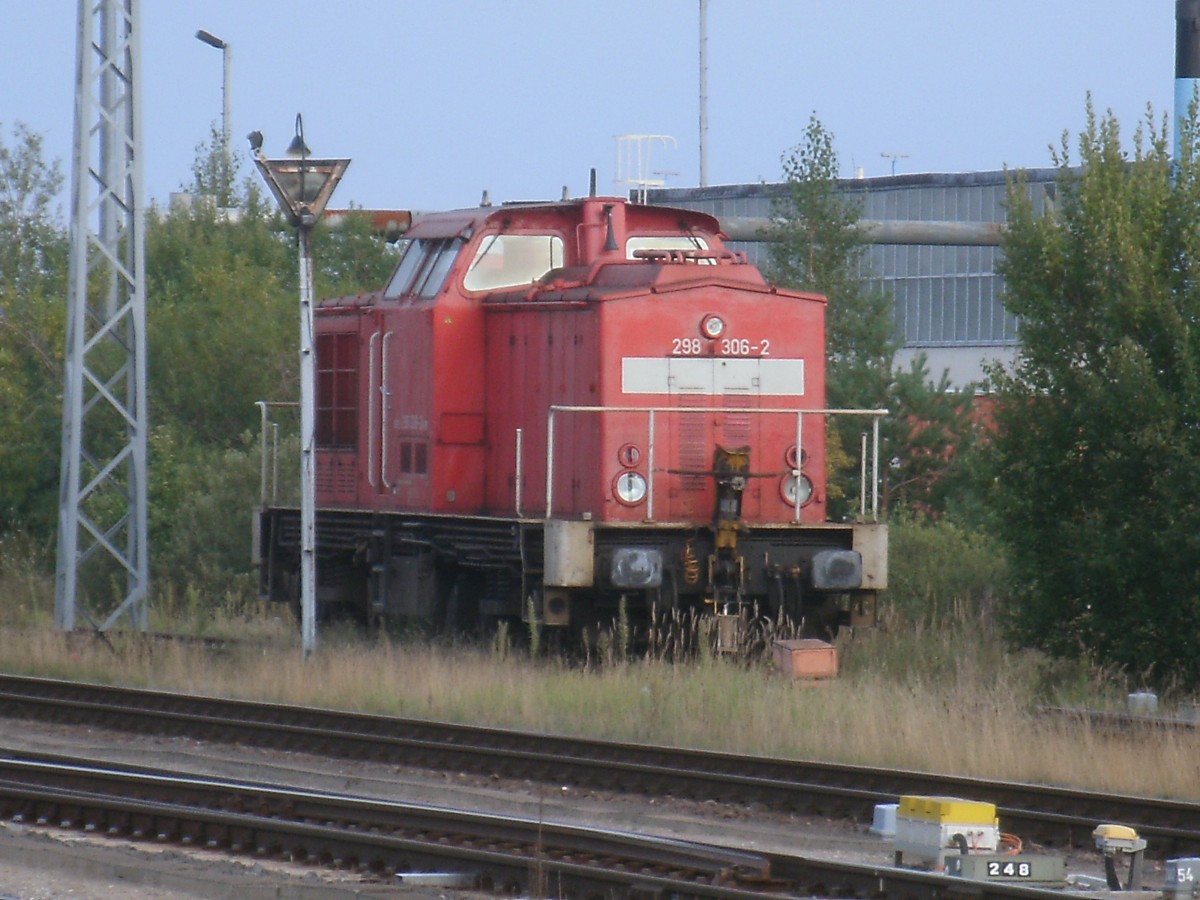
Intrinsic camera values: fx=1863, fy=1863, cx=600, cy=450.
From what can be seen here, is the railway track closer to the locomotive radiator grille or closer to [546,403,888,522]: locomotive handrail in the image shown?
[546,403,888,522]: locomotive handrail

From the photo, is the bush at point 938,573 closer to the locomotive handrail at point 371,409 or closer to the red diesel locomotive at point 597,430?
the red diesel locomotive at point 597,430

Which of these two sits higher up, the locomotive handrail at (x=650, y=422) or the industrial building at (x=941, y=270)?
the industrial building at (x=941, y=270)

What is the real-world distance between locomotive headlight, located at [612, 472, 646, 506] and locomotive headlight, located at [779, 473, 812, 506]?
1.17 metres

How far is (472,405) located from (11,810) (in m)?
6.28

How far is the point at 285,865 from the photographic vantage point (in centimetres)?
752

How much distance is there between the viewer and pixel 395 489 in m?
14.9

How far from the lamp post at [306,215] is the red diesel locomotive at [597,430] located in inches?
39.5

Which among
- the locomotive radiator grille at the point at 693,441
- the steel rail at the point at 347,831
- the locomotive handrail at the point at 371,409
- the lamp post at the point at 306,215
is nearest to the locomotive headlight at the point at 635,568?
the locomotive radiator grille at the point at 693,441

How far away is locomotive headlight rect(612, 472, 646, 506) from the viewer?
13.3 metres

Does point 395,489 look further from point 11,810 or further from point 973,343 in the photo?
point 973,343

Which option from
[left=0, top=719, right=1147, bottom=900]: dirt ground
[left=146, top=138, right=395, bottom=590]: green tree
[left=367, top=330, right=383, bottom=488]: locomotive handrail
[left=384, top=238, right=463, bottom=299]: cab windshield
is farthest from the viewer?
[left=146, top=138, right=395, bottom=590]: green tree

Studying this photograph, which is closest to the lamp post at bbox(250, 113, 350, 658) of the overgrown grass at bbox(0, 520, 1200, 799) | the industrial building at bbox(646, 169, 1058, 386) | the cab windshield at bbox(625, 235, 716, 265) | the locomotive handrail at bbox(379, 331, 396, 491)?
the overgrown grass at bbox(0, 520, 1200, 799)

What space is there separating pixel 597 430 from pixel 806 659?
2.20m

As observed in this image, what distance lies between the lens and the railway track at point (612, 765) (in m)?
8.35
